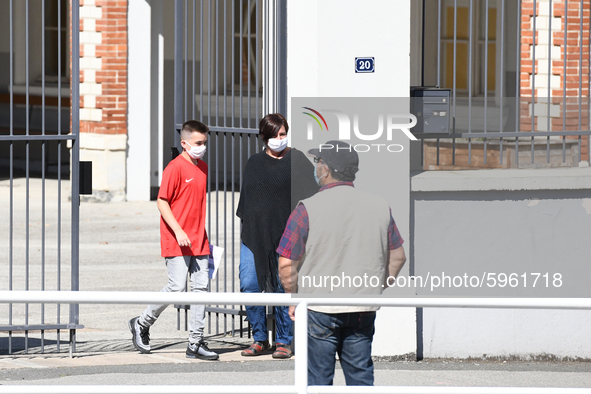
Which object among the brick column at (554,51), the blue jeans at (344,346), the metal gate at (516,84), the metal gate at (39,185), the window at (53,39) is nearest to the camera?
the blue jeans at (344,346)

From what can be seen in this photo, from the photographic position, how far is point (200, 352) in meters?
6.34

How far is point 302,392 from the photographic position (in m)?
3.88

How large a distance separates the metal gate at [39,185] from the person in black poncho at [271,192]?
1294mm

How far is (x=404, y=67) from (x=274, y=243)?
5.10 feet

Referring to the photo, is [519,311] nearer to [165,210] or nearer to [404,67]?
[404,67]

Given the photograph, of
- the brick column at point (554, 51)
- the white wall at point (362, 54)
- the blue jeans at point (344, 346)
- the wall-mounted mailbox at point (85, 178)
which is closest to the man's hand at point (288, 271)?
the blue jeans at point (344, 346)

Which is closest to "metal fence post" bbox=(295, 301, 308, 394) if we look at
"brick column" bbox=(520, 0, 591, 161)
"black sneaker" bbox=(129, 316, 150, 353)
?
"black sneaker" bbox=(129, 316, 150, 353)

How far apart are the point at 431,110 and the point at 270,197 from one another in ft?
4.46

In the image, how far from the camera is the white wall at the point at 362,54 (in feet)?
20.4

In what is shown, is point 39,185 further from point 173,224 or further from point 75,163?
point 173,224

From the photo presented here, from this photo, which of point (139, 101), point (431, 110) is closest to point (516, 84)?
point (431, 110)

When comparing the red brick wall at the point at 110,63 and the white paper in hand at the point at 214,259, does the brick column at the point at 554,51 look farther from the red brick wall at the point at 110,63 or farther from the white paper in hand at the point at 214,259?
the red brick wall at the point at 110,63

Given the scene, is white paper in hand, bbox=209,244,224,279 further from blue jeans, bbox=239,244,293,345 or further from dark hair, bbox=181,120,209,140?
dark hair, bbox=181,120,209,140

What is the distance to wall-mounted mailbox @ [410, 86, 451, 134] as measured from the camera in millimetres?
6516
